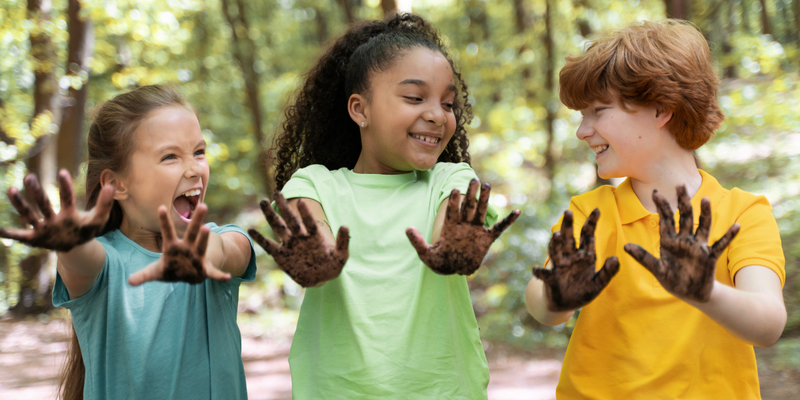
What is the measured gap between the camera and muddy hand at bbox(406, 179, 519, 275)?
1495mm

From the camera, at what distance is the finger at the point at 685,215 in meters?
1.37

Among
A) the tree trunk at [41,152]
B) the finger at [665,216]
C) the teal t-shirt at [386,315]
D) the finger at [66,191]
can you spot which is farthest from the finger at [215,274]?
the tree trunk at [41,152]

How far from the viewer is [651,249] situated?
1786mm

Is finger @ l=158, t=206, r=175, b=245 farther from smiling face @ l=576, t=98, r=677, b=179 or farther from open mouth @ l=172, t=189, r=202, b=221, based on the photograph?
smiling face @ l=576, t=98, r=677, b=179

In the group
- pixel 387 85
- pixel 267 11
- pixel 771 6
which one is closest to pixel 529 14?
pixel 267 11

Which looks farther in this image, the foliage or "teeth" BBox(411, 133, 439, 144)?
the foliage

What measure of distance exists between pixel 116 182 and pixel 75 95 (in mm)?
6635

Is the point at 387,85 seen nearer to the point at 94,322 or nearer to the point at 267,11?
the point at 94,322

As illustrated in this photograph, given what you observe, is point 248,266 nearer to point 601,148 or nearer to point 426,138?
point 426,138

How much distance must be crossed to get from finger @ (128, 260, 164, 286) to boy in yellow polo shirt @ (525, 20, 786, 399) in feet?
3.20

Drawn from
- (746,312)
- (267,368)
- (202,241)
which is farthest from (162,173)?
(267,368)

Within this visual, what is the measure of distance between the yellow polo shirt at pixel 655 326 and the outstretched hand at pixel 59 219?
4.59 feet

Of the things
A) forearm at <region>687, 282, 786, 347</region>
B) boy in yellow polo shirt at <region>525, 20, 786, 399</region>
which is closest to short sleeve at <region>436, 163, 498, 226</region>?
boy in yellow polo shirt at <region>525, 20, 786, 399</region>

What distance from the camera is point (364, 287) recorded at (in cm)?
179
